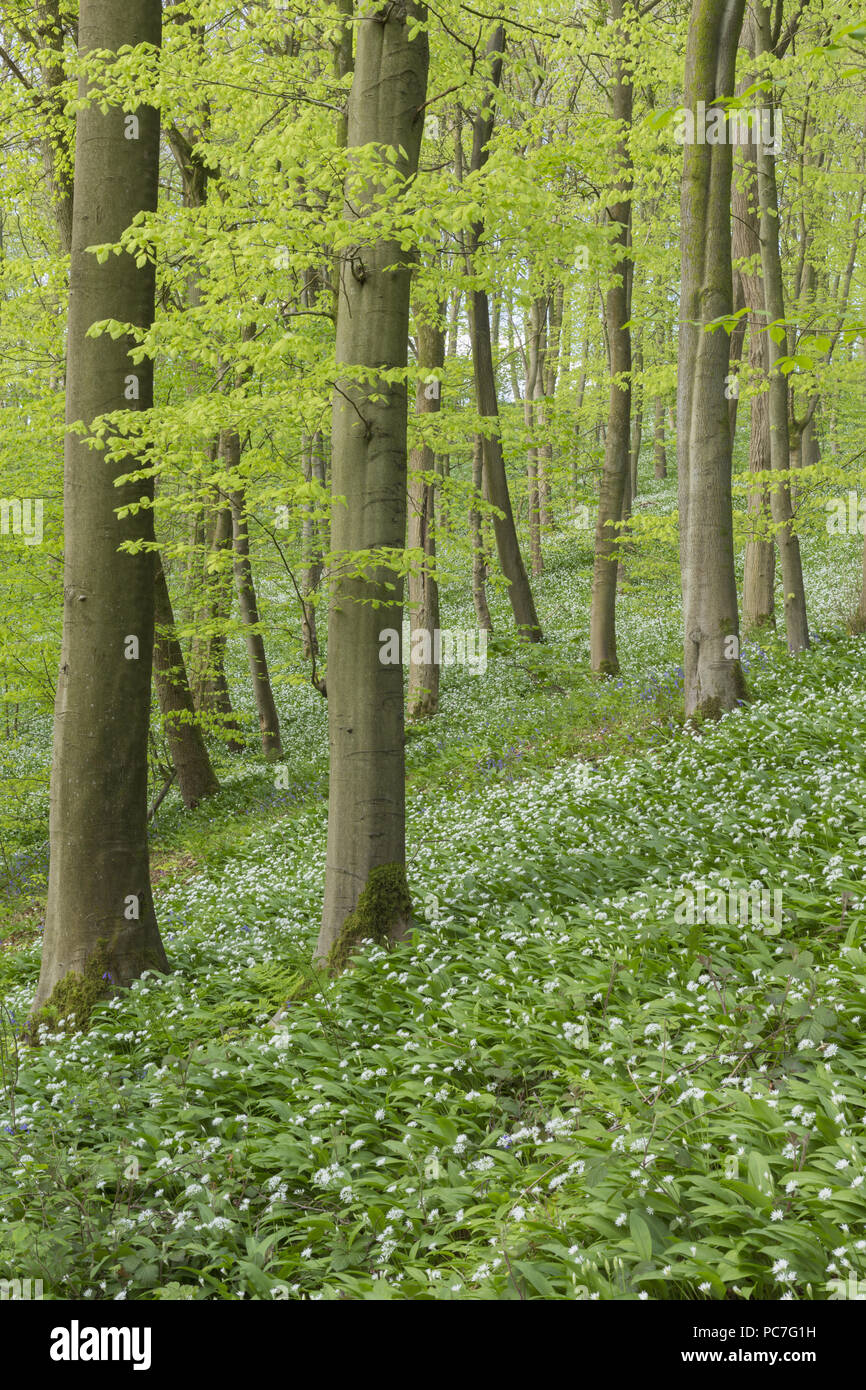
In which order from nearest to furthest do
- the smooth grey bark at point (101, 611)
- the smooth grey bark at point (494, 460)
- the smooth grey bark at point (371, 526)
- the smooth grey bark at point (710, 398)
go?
the smooth grey bark at point (371, 526)
the smooth grey bark at point (101, 611)
the smooth grey bark at point (710, 398)
the smooth grey bark at point (494, 460)

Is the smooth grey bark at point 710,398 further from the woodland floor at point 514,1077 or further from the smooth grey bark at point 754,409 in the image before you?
the smooth grey bark at point 754,409

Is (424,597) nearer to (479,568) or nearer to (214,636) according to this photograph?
(479,568)

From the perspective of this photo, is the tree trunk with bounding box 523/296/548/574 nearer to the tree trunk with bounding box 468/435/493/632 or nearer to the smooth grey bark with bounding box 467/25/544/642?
the tree trunk with bounding box 468/435/493/632

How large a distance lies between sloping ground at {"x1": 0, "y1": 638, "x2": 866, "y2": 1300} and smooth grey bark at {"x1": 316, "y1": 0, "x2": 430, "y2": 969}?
1.72 ft

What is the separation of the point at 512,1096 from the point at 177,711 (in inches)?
390

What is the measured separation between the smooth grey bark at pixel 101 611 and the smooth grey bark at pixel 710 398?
5.62 meters

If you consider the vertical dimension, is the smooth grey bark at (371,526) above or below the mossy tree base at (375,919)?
above

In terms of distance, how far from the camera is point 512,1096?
4250 mm

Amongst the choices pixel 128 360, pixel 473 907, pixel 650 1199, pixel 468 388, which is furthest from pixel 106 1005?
pixel 468 388

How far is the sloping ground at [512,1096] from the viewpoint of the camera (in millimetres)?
3043

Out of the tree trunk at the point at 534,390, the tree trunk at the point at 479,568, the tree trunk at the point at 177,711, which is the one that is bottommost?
the tree trunk at the point at 177,711

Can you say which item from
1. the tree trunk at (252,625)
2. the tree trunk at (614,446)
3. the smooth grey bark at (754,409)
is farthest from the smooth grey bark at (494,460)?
the tree trunk at (252,625)

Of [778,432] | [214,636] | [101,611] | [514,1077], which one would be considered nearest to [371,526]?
[101,611]
